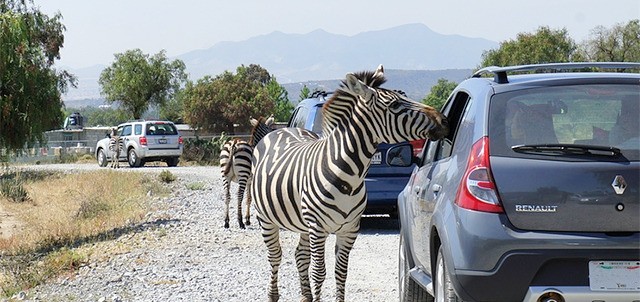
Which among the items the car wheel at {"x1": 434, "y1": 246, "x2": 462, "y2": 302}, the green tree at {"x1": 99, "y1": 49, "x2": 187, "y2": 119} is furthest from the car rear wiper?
the green tree at {"x1": 99, "y1": 49, "x2": 187, "y2": 119}

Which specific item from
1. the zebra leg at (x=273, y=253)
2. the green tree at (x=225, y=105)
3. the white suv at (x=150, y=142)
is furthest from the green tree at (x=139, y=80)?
the zebra leg at (x=273, y=253)

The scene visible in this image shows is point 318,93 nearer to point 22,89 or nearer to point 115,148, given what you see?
point 22,89

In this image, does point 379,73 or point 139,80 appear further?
point 139,80

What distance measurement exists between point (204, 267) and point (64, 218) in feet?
44.8

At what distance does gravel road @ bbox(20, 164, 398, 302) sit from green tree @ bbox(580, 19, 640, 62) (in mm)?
42839

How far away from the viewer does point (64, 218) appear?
85.8 feet

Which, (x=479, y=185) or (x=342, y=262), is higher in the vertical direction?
(x=479, y=185)

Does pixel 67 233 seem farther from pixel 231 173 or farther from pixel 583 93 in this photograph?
pixel 583 93

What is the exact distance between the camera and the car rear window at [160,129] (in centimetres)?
4475

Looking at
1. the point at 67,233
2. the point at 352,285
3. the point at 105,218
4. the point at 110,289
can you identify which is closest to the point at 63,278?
the point at 110,289

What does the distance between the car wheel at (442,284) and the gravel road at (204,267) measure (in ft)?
11.7

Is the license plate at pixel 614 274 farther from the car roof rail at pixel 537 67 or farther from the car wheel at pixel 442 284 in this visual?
the car roof rail at pixel 537 67

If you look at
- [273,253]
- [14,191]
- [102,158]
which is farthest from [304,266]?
[102,158]

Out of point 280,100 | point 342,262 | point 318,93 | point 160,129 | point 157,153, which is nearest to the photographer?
point 342,262
